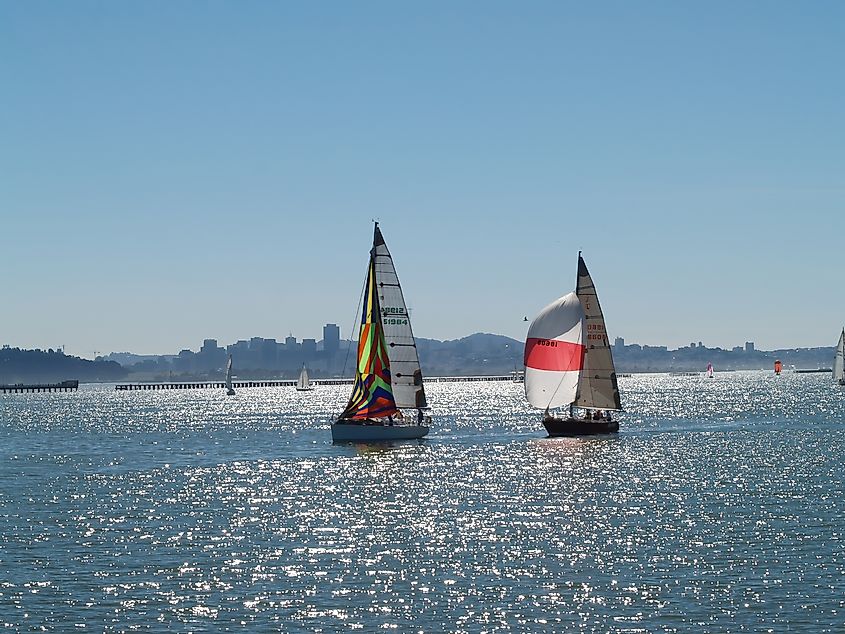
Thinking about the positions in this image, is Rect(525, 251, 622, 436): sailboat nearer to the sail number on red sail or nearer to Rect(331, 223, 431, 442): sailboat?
the sail number on red sail

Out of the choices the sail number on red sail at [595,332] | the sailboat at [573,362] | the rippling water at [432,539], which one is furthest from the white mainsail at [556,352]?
the rippling water at [432,539]

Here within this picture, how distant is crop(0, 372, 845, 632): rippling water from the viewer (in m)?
33.8

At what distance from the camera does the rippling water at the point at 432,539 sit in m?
33.8

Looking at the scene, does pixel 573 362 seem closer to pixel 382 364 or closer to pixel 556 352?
pixel 556 352

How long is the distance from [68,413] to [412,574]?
155571mm

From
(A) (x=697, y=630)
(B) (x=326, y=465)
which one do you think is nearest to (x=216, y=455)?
(B) (x=326, y=465)

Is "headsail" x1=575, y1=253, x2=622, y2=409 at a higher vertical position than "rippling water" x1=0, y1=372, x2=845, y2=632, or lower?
higher

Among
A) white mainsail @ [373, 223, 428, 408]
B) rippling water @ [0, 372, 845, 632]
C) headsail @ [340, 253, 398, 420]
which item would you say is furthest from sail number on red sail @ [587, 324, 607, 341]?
headsail @ [340, 253, 398, 420]

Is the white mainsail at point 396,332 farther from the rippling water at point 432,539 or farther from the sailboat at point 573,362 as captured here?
the sailboat at point 573,362

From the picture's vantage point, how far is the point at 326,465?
79.2 meters

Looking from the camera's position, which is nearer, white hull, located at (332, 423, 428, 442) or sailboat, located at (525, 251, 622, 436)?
white hull, located at (332, 423, 428, 442)

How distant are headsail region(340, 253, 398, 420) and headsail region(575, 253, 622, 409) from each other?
51.3 feet

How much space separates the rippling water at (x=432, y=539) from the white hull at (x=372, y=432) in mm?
1426

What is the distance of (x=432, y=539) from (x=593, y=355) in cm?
4913
